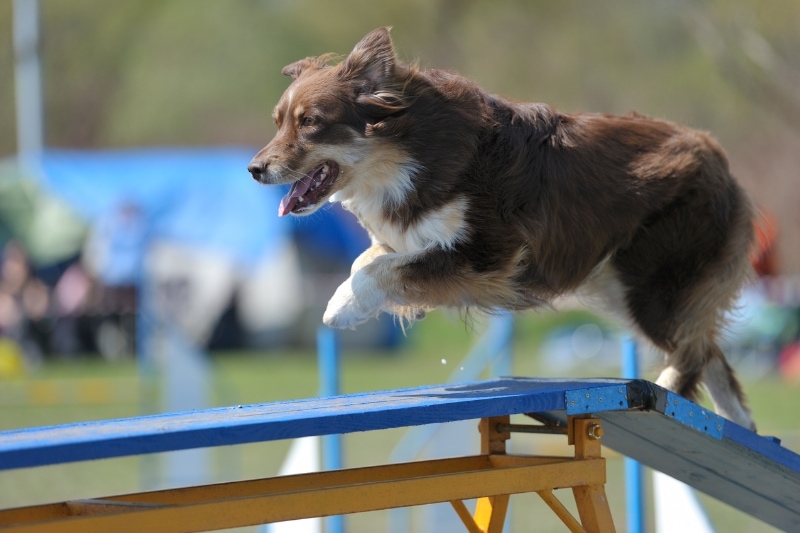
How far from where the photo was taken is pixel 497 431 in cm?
422

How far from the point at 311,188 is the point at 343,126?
0.89ft

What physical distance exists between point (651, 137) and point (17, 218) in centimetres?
1589

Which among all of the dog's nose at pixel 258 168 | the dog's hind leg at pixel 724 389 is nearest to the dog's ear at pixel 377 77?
the dog's nose at pixel 258 168

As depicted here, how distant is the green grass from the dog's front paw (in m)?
0.60

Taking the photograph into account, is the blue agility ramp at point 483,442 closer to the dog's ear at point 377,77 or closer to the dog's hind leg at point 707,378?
the dog's hind leg at point 707,378

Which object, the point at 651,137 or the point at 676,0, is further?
the point at 676,0

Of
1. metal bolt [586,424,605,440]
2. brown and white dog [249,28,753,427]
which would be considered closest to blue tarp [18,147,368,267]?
brown and white dog [249,28,753,427]

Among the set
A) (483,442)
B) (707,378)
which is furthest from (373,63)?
(707,378)

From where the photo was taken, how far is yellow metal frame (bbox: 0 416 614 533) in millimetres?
2908

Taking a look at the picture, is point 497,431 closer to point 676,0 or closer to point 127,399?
point 127,399

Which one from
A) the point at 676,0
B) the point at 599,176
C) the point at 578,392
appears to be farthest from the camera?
the point at 676,0

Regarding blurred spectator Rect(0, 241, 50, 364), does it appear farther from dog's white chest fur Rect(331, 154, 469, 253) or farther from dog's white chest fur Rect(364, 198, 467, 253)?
dog's white chest fur Rect(364, 198, 467, 253)

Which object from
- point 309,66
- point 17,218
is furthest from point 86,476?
point 17,218

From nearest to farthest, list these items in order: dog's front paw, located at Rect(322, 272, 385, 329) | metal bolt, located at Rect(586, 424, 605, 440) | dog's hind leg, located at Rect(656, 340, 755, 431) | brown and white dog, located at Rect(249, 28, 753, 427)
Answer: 1. metal bolt, located at Rect(586, 424, 605, 440)
2. dog's front paw, located at Rect(322, 272, 385, 329)
3. brown and white dog, located at Rect(249, 28, 753, 427)
4. dog's hind leg, located at Rect(656, 340, 755, 431)
